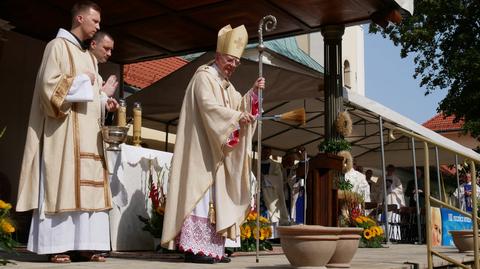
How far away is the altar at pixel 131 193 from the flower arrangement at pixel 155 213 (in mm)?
108

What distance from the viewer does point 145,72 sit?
1598 cm

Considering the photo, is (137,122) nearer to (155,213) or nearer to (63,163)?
(155,213)

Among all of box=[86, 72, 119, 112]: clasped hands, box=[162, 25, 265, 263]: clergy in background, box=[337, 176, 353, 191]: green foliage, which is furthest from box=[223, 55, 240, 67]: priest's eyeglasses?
box=[337, 176, 353, 191]: green foliage

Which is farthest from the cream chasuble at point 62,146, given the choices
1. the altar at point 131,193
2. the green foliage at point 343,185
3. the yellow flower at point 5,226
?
the green foliage at point 343,185

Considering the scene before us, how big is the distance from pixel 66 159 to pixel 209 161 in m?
1.19

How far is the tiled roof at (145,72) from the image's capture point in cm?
1509

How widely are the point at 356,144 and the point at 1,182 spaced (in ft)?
30.5

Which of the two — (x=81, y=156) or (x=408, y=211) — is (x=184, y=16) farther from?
(x=408, y=211)

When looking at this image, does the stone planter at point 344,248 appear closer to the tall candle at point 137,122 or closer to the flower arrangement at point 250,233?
the flower arrangement at point 250,233

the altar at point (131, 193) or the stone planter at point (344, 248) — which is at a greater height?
the altar at point (131, 193)

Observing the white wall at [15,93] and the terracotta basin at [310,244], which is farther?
the white wall at [15,93]

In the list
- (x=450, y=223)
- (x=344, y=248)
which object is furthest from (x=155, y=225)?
(x=450, y=223)

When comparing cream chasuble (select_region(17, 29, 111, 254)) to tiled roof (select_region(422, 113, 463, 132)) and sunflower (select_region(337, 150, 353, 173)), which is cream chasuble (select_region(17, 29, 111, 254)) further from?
tiled roof (select_region(422, 113, 463, 132))

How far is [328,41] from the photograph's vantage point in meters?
9.18
